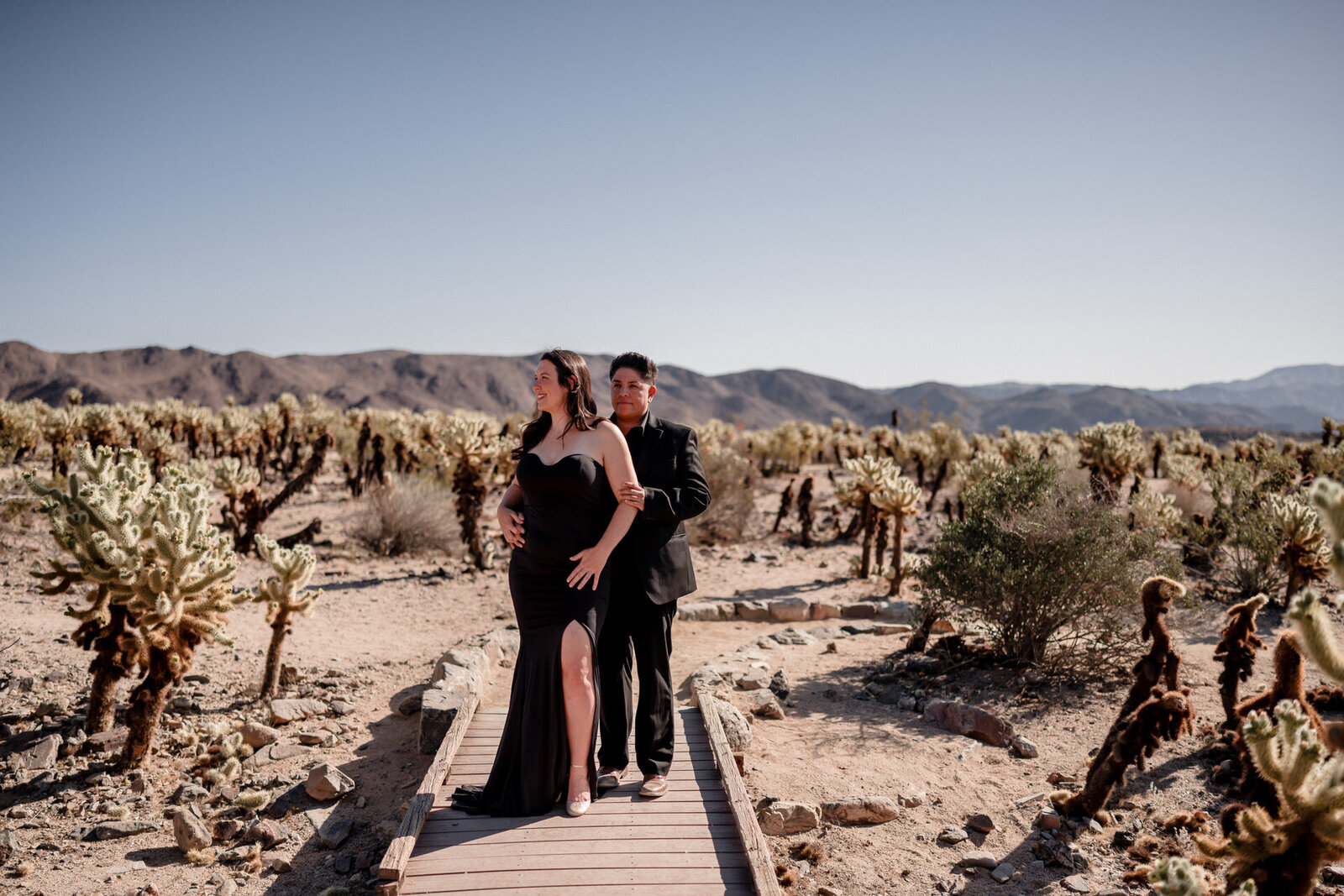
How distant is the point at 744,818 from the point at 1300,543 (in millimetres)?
7629

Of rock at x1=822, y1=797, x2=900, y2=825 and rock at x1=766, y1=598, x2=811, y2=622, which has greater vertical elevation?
rock at x1=822, y1=797, x2=900, y2=825

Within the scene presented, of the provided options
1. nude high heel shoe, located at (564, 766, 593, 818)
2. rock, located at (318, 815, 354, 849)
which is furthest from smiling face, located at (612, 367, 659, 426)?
rock, located at (318, 815, 354, 849)

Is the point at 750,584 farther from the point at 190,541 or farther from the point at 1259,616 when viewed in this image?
the point at 190,541

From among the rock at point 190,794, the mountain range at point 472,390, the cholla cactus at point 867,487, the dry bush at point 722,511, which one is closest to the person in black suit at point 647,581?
the rock at point 190,794

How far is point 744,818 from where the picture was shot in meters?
3.62

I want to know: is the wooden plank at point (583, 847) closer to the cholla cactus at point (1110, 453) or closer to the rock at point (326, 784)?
the rock at point (326, 784)

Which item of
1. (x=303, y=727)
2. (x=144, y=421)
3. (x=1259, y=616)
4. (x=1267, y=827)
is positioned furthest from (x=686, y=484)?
(x=144, y=421)

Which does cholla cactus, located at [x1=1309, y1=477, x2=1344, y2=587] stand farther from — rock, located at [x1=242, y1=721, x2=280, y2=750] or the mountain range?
the mountain range

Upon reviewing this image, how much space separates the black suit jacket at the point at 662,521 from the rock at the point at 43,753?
4.00m

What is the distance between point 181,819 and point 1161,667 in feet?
18.3

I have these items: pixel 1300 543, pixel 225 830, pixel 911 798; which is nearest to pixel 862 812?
pixel 911 798

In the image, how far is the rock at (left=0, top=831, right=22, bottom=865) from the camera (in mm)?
4012

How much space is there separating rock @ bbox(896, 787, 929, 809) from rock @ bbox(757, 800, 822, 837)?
0.61 metres

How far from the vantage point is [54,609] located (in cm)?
812
